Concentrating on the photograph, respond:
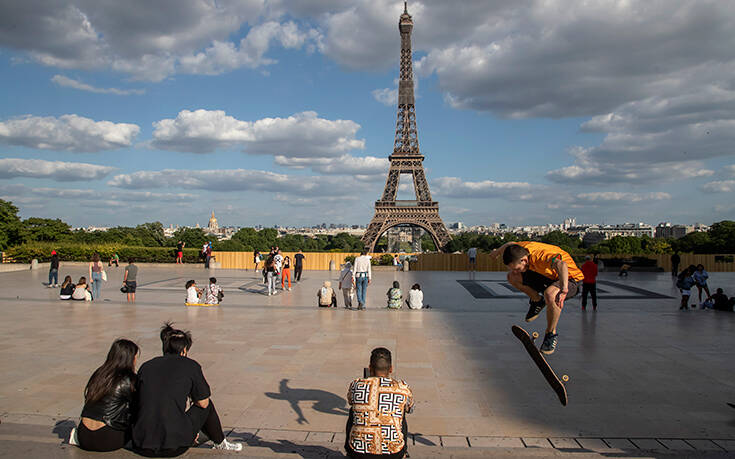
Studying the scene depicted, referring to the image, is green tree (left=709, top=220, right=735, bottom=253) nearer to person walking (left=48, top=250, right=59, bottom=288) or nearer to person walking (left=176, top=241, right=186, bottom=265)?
person walking (left=176, top=241, right=186, bottom=265)

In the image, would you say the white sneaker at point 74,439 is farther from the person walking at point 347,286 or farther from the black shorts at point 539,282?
the person walking at point 347,286

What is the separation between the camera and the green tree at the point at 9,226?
39.5 meters

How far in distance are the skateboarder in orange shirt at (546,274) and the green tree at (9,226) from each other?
46.7 m

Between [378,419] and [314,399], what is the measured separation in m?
2.10

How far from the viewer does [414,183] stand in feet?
191

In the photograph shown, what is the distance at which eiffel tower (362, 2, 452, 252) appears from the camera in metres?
54.0

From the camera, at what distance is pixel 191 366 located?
3.99 m

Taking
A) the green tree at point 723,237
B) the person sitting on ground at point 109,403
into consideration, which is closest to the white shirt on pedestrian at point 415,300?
the person sitting on ground at point 109,403

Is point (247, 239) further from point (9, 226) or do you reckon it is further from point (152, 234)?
point (9, 226)

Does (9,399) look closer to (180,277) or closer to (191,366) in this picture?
(191,366)

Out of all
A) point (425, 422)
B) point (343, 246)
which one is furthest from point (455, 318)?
point (343, 246)

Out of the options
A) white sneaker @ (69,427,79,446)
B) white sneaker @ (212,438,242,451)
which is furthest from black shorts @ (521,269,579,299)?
white sneaker @ (69,427,79,446)

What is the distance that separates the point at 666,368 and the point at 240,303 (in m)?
11.0

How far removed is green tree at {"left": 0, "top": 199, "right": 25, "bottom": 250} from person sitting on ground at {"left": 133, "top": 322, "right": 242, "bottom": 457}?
45.1 metres
